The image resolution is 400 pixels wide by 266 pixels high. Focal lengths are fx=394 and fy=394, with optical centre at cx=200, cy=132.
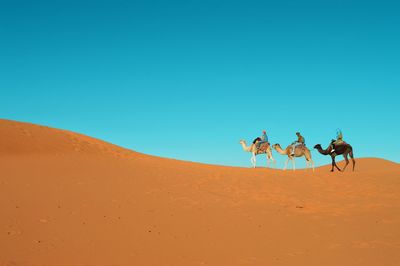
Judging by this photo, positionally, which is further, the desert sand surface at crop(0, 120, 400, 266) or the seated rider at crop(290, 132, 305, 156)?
the seated rider at crop(290, 132, 305, 156)

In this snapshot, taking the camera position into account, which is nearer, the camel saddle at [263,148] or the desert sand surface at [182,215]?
the desert sand surface at [182,215]

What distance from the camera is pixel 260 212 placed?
13359 mm

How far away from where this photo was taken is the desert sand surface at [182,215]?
8.84m

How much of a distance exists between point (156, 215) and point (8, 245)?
174 inches

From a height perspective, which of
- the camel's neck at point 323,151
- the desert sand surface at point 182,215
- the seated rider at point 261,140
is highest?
the seated rider at point 261,140

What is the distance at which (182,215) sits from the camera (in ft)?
40.0

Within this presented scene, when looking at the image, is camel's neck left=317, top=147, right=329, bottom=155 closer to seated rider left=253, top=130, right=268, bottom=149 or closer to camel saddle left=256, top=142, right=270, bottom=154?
camel saddle left=256, top=142, right=270, bottom=154

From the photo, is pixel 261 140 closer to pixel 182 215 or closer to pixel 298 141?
pixel 298 141

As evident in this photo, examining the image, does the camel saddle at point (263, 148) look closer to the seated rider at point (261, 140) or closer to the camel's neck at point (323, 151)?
the seated rider at point (261, 140)

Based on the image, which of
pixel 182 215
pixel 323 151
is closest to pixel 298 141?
pixel 323 151

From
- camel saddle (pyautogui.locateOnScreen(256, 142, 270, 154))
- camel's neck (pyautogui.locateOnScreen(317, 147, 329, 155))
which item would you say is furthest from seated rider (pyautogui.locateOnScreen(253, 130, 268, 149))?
camel's neck (pyautogui.locateOnScreen(317, 147, 329, 155))

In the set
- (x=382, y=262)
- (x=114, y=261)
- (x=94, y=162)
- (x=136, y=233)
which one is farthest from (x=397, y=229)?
(x=94, y=162)

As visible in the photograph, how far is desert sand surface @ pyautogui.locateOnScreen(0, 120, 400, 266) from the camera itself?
884 cm

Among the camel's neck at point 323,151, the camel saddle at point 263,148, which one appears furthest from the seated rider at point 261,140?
the camel's neck at point 323,151
